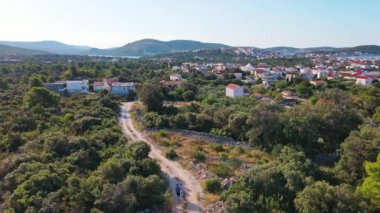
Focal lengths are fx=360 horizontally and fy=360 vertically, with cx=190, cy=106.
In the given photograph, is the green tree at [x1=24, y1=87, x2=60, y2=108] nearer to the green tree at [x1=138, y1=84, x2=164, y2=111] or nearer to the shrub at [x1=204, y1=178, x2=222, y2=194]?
the green tree at [x1=138, y1=84, x2=164, y2=111]

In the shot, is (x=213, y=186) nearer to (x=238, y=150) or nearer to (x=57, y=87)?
(x=238, y=150)

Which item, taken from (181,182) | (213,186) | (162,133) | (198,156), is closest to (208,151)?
(198,156)

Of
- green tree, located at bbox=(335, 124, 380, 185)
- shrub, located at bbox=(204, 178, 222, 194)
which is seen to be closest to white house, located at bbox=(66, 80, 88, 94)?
shrub, located at bbox=(204, 178, 222, 194)

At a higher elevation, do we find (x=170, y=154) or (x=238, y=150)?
(x=170, y=154)

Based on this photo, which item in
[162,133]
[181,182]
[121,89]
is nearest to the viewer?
[181,182]

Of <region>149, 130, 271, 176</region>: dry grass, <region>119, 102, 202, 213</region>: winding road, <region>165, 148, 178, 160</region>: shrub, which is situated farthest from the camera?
<region>165, 148, 178, 160</region>: shrub

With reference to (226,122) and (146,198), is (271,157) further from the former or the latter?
(146,198)

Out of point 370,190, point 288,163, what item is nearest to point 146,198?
point 288,163

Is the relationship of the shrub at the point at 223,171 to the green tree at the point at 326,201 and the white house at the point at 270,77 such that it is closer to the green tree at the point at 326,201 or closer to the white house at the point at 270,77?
the green tree at the point at 326,201
